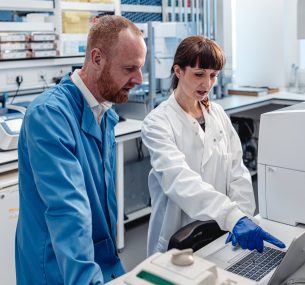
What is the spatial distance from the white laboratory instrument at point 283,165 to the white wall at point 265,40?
2.98 m

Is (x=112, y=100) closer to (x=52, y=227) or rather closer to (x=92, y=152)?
(x=92, y=152)

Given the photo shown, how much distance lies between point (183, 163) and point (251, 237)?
40 centimetres

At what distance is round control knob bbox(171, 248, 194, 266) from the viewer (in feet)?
2.32

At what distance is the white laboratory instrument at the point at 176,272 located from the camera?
0.68 meters

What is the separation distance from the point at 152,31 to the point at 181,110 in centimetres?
153

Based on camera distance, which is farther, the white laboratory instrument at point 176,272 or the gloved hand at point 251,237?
the gloved hand at point 251,237

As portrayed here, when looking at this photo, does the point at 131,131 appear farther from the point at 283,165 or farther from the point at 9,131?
the point at 283,165

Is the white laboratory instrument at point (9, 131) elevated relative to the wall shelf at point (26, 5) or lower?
lower

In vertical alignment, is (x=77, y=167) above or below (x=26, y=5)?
below

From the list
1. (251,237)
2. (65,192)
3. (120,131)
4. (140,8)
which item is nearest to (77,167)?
(65,192)

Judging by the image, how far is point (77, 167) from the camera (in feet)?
3.68

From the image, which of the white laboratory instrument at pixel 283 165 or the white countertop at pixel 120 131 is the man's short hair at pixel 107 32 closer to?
the white laboratory instrument at pixel 283 165

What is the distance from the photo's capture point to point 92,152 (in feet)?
4.20

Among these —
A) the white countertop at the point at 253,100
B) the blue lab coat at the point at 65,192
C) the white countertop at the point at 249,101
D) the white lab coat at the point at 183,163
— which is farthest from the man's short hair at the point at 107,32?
the white countertop at the point at 253,100
